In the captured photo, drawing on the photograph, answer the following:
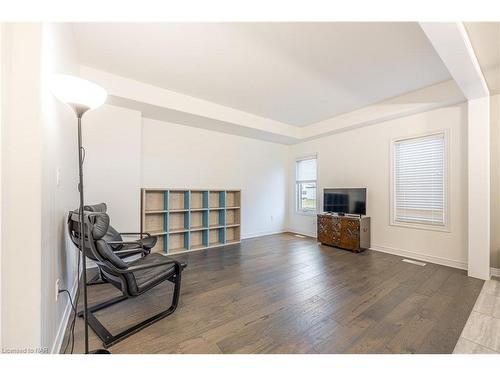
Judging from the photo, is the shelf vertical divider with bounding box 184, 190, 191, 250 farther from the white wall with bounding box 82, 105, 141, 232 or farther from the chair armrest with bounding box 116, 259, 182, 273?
the chair armrest with bounding box 116, 259, 182, 273

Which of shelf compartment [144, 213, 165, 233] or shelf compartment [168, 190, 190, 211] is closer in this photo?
shelf compartment [144, 213, 165, 233]

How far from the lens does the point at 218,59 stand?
2.59 meters

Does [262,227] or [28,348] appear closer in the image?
[28,348]

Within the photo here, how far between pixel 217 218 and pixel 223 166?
118 centimetres

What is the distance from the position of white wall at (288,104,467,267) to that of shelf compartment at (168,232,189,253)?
2.99m

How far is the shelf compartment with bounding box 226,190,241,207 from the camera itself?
468 centimetres

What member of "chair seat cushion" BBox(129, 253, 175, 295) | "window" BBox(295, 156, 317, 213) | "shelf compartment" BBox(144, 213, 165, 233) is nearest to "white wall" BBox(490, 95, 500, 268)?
"window" BBox(295, 156, 317, 213)

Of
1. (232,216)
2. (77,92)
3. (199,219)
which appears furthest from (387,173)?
(77,92)

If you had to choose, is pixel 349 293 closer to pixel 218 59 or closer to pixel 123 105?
pixel 218 59

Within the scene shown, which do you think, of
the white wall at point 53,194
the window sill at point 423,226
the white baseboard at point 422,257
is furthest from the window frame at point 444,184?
the white wall at point 53,194

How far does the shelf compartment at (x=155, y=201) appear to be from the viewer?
379 centimetres
